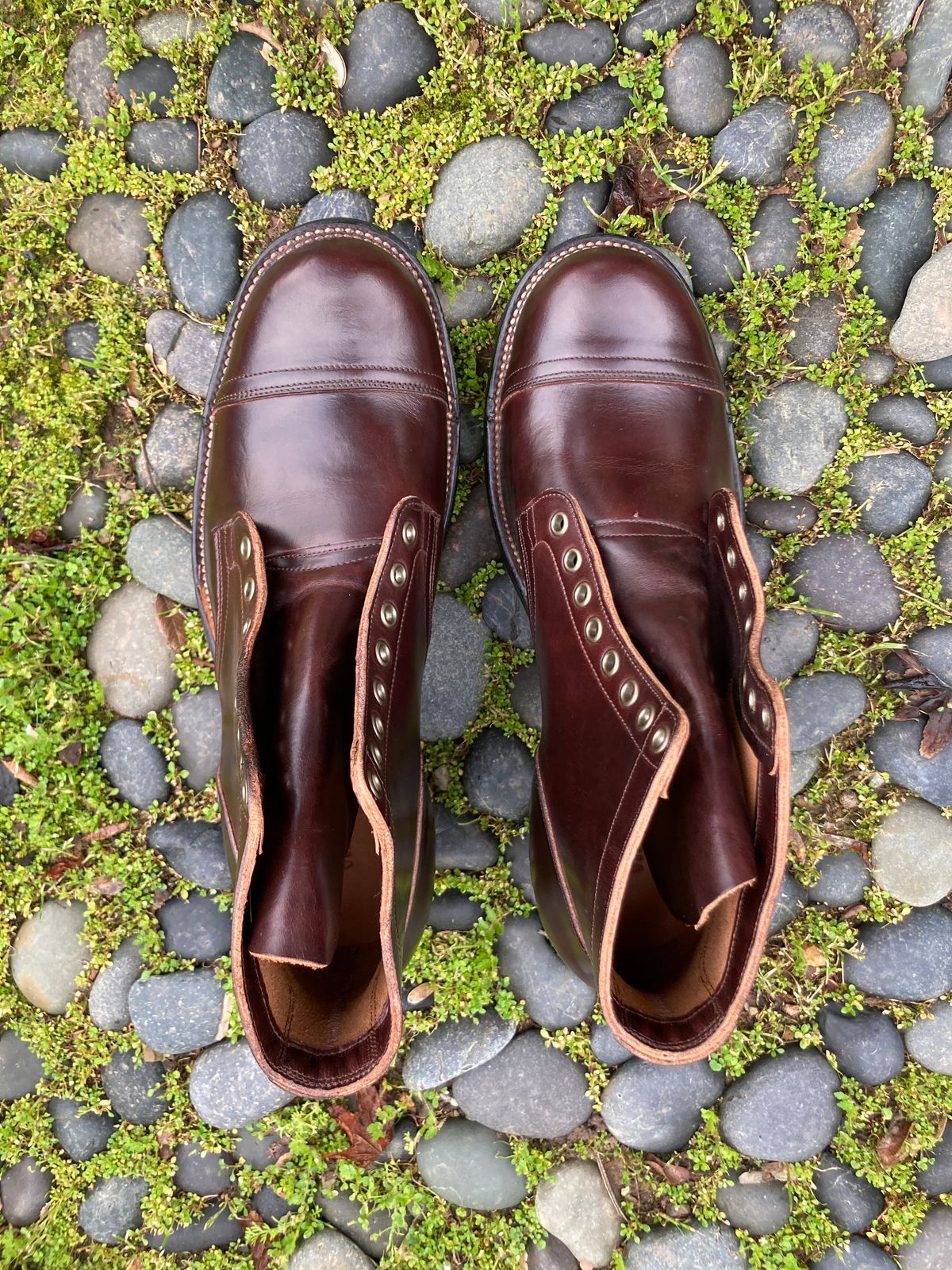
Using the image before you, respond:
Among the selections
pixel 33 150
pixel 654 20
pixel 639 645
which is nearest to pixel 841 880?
pixel 639 645

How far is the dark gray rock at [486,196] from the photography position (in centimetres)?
262

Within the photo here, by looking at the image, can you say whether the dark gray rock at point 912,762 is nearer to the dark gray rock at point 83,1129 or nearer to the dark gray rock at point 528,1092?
the dark gray rock at point 528,1092

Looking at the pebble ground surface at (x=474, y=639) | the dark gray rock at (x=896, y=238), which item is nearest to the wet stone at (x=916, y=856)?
the pebble ground surface at (x=474, y=639)

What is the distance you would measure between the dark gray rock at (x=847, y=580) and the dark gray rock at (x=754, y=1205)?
6.38 ft

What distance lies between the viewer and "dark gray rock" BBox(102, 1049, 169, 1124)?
9.25ft

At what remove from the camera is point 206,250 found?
2676mm

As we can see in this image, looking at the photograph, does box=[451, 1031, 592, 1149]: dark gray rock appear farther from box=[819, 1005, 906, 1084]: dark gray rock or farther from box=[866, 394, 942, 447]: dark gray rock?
box=[866, 394, 942, 447]: dark gray rock

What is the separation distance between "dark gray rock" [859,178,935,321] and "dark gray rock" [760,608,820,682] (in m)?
1.07

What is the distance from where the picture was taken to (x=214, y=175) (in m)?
2.69

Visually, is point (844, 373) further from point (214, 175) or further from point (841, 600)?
point (214, 175)

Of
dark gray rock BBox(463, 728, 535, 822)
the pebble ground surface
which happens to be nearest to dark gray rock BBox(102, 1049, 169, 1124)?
the pebble ground surface

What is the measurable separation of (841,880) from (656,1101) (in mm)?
970

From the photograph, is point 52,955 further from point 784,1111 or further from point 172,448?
point 784,1111

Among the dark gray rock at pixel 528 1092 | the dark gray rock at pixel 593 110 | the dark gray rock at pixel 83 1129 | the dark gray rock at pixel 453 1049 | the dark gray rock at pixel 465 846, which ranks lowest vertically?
the dark gray rock at pixel 83 1129
